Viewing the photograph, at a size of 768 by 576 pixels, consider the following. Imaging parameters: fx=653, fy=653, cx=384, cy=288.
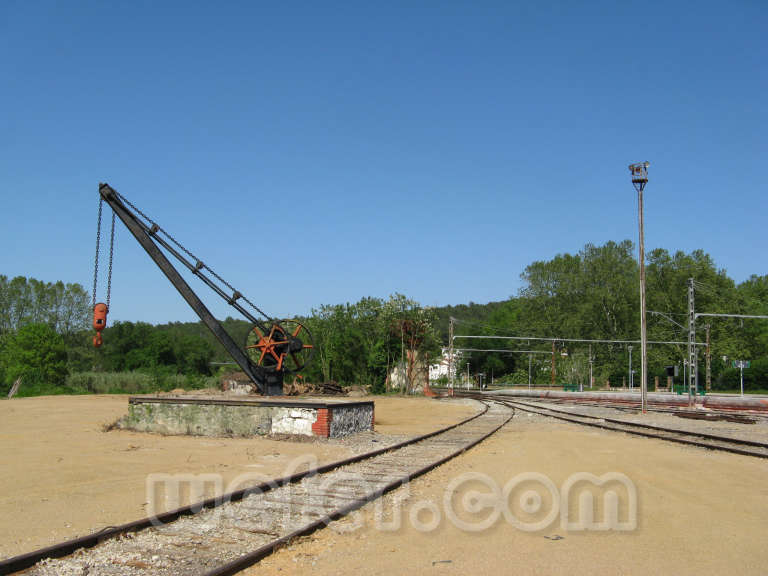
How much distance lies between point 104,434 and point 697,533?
14278 mm

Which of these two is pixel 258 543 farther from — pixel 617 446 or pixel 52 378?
pixel 52 378

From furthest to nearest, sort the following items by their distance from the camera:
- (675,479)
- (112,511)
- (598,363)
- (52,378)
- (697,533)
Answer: (598,363) → (52,378) → (675,479) → (112,511) → (697,533)

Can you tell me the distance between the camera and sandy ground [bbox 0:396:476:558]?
692cm

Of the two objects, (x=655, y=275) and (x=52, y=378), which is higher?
(x=655, y=275)

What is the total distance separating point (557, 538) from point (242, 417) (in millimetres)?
10837

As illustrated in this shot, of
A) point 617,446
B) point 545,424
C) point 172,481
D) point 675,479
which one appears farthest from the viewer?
point 545,424

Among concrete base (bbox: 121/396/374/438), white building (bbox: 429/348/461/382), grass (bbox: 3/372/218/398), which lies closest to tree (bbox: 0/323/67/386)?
grass (bbox: 3/372/218/398)

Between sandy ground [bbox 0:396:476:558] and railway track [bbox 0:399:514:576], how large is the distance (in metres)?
0.46

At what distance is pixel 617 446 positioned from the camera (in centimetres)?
1562

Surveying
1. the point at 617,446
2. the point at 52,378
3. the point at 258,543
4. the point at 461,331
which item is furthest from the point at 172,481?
the point at 461,331

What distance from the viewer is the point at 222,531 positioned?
21.5ft

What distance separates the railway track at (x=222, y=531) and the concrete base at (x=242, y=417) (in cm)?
504

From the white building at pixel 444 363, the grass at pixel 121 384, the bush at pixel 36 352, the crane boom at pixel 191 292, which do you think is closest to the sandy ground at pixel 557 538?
the crane boom at pixel 191 292

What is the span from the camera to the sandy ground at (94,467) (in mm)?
6918
